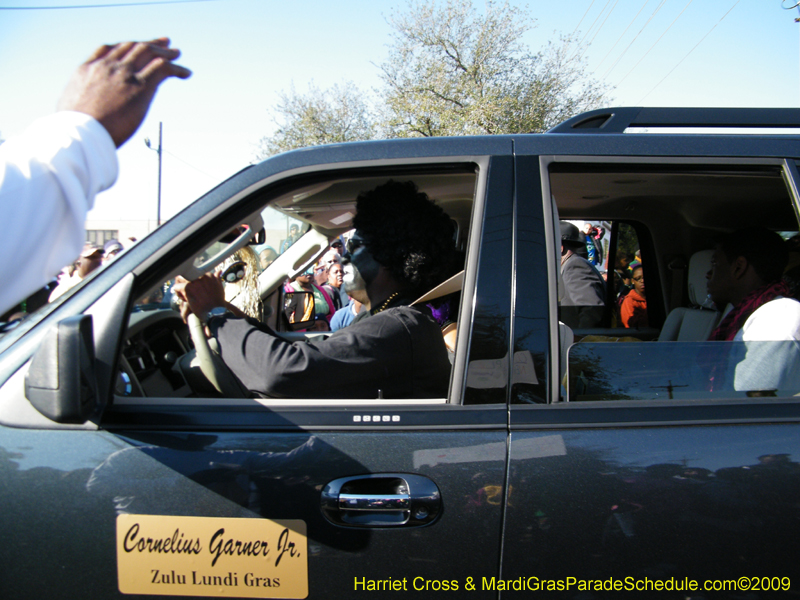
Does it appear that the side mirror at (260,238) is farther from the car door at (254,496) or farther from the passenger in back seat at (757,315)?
the passenger in back seat at (757,315)

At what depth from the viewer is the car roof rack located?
167 centimetres

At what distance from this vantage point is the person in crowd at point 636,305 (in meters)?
3.76

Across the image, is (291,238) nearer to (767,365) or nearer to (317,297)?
(767,365)

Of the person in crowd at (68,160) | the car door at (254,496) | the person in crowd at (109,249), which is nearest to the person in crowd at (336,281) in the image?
the person in crowd at (109,249)

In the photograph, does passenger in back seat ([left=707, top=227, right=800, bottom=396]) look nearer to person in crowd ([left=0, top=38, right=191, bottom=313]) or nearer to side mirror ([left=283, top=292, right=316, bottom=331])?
person in crowd ([left=0, top=38, right=191, bottom=313])

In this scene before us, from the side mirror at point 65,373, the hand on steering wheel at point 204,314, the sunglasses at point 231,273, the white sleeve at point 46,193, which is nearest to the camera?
the white sleeve at point 46,193

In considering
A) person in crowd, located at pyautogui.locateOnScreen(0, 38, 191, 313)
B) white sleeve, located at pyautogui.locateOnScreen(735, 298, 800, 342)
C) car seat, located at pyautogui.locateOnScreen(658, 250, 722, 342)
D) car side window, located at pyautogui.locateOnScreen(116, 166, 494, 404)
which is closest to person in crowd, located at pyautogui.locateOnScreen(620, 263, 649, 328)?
car seat, located at pyautogui.locateOnScreen(658, 250, 722, 342)

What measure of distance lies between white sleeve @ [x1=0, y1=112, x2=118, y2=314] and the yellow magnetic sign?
31.5 inches

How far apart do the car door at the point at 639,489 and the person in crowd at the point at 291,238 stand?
5.32 feet

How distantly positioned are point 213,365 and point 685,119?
1.72 metres

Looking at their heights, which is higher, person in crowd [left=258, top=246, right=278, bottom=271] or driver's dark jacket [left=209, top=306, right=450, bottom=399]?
person in crowd [left=258, top=246, right=278, bottom=271]

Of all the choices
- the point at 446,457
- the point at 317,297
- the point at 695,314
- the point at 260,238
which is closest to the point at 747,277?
the point at 695,314

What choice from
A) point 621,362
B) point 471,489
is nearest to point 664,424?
point 621,362

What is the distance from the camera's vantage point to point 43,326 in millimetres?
1437
